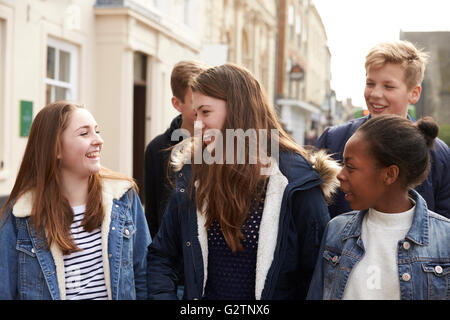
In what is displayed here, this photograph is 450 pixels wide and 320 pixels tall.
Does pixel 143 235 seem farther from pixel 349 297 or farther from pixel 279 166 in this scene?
pixel 349 297

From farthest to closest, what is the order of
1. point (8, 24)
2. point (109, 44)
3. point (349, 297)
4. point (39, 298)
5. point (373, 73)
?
point (109, 44)
point (8, 24)
point (373, 73)
point (39, 298)
point (349, 297)

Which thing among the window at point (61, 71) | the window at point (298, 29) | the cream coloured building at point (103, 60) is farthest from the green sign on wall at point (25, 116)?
the window at point (298, 29)

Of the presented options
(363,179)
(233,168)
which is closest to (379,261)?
(363,179)

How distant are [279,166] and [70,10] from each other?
308 inches

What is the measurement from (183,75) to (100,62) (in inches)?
281

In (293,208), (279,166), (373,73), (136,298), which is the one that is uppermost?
(373,73)

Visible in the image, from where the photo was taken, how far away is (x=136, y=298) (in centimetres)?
258

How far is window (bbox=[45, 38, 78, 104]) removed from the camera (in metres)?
8.98

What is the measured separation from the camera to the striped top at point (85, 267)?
248 cm

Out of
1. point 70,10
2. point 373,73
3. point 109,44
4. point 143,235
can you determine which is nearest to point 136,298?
point 143,235

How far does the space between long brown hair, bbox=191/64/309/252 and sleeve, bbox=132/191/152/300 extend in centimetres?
42

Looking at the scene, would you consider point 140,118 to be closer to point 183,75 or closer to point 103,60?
point 103,60

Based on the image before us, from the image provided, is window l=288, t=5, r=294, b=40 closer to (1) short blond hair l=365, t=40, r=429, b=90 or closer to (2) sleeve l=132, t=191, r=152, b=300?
(1) short blond hair l=365, t=40, r=429, b=90

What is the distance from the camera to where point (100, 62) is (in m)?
10.6
